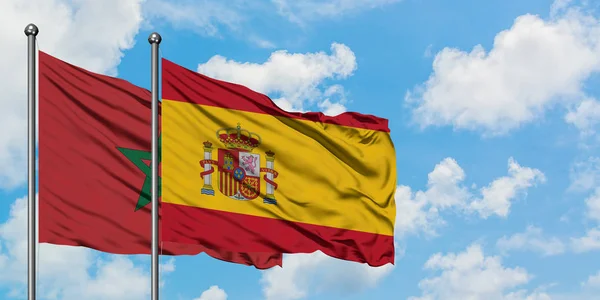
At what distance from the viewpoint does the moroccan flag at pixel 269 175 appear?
19.1 metres

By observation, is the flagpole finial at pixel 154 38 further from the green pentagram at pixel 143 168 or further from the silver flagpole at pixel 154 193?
the green pentagram at pixel 143 168

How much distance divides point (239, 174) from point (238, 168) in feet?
0.37

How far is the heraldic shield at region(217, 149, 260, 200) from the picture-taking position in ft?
64.3

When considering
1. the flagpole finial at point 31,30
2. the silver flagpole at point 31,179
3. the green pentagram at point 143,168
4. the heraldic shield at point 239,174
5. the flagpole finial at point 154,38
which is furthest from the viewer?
the heraldic shield at point 239,174

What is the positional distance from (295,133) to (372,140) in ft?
7.31

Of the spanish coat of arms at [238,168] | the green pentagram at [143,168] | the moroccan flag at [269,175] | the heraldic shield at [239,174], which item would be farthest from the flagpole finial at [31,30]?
the heraldic shield at [239,174]

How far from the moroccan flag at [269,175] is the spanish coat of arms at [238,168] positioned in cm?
2

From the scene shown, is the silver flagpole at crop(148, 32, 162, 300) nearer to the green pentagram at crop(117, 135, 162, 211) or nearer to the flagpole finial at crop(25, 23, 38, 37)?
the green pentagram at crop(117, 135, 162, 211)

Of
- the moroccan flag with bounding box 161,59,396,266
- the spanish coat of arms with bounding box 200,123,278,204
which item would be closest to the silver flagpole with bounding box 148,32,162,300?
the moroccan flag with bounding box 161,59,396,266

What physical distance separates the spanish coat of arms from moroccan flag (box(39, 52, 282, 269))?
3.51ft

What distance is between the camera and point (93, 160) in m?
18.5

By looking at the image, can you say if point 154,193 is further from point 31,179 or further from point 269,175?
point 269,175

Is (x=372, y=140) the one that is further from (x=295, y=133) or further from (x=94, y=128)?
(x=94, y=128)

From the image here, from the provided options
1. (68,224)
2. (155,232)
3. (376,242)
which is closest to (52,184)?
(68,224)
